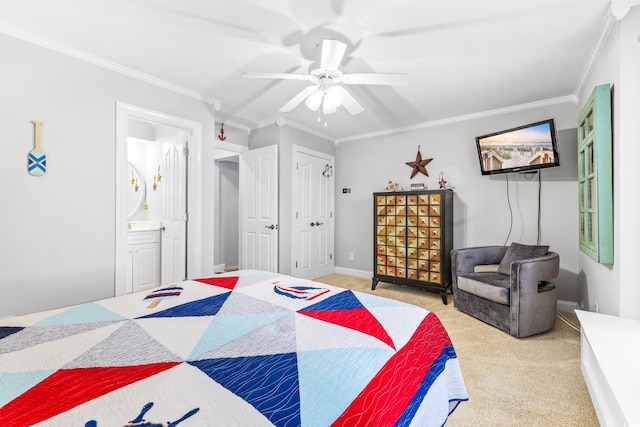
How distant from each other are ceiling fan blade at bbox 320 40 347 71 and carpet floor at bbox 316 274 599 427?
7.66 ft

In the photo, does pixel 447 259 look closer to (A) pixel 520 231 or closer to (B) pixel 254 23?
(A) pixel 520 231

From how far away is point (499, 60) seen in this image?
2.44 m

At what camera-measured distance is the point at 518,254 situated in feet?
9.79

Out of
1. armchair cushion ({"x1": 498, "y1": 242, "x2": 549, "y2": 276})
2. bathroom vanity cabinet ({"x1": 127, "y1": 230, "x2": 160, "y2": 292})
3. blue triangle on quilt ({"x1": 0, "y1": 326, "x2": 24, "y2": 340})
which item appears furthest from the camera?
bathroom vanity cabinet ({"x1": 127, "y1": 230, "x2": 160, "y2": 292})

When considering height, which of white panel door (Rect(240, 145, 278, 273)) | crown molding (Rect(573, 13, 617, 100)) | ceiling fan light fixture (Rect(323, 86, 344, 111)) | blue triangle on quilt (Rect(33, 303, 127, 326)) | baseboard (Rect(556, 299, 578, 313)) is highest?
crown molding (Rect(573, 13, 617, 100))

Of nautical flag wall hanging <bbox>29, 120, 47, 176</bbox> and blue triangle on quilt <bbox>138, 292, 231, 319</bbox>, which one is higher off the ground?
nautical flag wall hanging <bbox>29, 120, 47, 176</bbox>

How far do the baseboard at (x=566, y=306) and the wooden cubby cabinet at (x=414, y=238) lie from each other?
3.74 ft

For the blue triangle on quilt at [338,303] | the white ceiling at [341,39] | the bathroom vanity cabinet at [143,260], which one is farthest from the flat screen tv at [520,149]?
the bathroom vanity cabinet at [143,260]

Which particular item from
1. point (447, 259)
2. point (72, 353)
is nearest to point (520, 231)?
point (447, 259)

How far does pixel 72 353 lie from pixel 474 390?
212 centimetres

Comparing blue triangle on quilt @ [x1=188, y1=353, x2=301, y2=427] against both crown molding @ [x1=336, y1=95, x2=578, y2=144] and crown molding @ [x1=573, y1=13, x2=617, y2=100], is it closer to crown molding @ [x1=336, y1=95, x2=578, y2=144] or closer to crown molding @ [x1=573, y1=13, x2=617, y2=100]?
crown molding @ [x1=573, y1=13, x2=617, y2=100]

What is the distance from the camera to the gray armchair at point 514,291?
249 centimetres

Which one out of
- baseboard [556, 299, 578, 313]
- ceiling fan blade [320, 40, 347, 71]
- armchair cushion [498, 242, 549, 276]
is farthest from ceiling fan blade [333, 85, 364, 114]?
baseboard [556, 299, 578, 313]

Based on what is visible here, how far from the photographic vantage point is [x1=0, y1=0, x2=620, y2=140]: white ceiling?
1.84 metres
